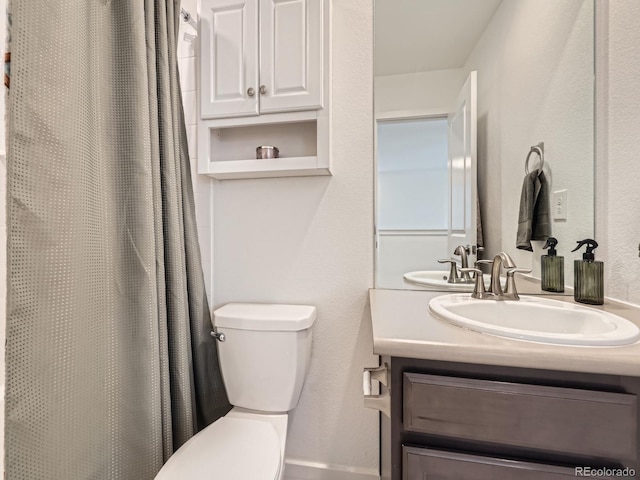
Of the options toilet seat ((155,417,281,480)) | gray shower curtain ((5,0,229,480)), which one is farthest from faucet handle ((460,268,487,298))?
gray shower curtain ((5,0,229,480))

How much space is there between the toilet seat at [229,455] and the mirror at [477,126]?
0.73m

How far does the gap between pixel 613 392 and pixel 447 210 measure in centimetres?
77

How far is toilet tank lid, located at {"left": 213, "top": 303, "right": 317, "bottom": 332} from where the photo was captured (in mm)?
1148

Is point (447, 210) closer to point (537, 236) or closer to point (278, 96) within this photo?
point (537, 236)

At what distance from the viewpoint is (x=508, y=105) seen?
1.21 metres

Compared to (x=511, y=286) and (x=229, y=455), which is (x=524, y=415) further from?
(x=229, y=455)

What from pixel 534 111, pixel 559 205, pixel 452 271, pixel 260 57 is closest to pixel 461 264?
pixel 452 271

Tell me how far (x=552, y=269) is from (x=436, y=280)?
43cm

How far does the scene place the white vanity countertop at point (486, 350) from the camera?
59 cm

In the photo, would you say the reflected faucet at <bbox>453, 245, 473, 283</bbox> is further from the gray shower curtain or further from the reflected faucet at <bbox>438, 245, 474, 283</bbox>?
the gray shower curtain

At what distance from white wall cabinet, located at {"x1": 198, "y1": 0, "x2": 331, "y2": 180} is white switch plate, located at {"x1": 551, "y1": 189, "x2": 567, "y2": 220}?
0.91m

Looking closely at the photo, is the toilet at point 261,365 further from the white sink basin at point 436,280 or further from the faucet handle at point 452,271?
the faucet handle at point 452,271

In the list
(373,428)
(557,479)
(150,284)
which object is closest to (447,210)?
(557,479)

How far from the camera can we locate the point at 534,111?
3.91ft
